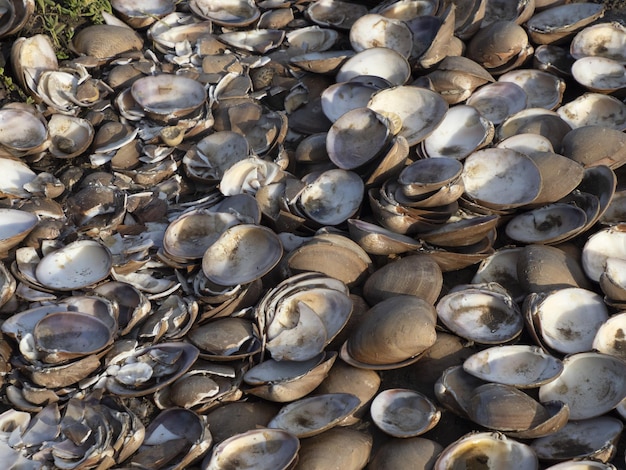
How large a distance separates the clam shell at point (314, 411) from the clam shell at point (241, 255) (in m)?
0.70

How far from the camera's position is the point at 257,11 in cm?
509

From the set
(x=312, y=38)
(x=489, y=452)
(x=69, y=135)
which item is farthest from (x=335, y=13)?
(x=489, y=452)

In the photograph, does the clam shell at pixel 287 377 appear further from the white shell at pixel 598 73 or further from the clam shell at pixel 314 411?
the white shell at pixel 598 73

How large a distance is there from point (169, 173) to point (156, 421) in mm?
1684

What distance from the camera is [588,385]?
9.66ft

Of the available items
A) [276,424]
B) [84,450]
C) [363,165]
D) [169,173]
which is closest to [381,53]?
[363,165]

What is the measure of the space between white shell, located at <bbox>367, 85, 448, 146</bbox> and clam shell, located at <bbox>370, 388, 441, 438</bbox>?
1.78 meters

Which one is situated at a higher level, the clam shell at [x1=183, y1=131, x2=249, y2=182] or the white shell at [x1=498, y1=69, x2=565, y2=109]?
the white shell at [x1=498, y1=69, x2=565, y2=109]

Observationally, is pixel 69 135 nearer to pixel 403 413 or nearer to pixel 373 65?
pixel 373 65

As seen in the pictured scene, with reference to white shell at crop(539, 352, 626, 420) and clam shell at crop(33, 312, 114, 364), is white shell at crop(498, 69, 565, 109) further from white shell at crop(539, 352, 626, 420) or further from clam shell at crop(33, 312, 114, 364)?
clam shell at crop(33, 312, 114, 364)

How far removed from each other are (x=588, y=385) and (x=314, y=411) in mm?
1258

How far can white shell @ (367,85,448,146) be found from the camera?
13.3 feet

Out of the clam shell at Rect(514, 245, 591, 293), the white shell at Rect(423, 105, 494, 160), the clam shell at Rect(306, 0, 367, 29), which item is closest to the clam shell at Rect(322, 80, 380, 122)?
the white shell at Rect(423, 105, 494, 160)

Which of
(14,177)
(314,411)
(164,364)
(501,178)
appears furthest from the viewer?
(14,177)
